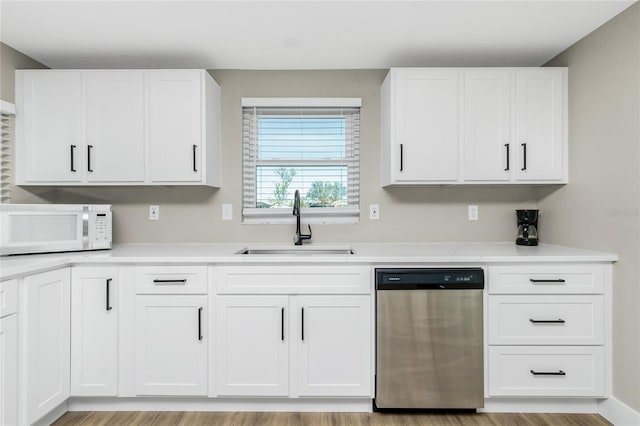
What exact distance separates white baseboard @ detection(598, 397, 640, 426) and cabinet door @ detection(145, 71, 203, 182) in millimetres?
2856

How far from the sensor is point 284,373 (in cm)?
218

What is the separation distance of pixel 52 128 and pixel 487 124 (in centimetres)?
291

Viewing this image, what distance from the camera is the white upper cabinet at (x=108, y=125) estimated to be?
2.47 m

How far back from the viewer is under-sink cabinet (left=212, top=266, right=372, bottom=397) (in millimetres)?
2174

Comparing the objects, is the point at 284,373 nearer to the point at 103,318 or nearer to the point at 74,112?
the point at 103,318

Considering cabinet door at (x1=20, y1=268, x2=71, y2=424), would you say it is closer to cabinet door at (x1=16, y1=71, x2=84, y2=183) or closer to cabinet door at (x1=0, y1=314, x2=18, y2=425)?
cabinet door at (x1=0, y1=314, x2=18, y2=425)

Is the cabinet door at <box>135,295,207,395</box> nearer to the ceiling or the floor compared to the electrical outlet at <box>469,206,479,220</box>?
nearer to the floor

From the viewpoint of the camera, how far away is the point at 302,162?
2.91 m

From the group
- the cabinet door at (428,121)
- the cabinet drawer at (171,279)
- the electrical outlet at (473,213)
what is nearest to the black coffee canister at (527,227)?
the electrical outlet at (473,213)

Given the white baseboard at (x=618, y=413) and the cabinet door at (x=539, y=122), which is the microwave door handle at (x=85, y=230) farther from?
the white baseboard at (x=618, y=413)

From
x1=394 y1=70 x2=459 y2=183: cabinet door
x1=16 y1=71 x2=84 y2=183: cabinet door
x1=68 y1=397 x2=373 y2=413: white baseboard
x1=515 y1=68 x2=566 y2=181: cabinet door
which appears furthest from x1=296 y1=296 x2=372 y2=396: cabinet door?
x1=16 y1=71 x2=84 y2=183: cabinet door

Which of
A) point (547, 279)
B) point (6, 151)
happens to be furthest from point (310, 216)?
point (6, 151)

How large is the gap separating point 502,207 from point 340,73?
162cm

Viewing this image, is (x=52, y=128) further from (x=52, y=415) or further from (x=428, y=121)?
(x=428, y=121)
